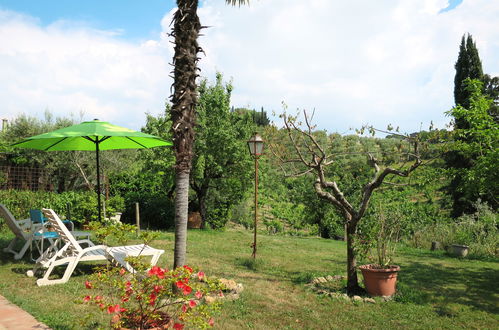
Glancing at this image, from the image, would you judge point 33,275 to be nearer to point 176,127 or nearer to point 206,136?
point 176,127

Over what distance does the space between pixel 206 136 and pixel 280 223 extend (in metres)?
8.57

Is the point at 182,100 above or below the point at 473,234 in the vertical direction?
above

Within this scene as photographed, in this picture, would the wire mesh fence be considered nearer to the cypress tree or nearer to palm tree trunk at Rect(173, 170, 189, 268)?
palm tree trunk at Rect(173, 170, 189, 268)

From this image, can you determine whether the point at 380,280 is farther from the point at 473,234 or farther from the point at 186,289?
the point at 473,234

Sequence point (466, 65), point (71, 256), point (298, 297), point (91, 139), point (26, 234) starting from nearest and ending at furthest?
point (298, 297) < point (71, 256) < point (26, 234) < point (91, 139) < point (466, 65)

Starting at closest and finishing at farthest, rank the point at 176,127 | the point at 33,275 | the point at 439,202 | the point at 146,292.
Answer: the point at 146,292
the point at 176,127
the point at 33,275
the point at 439,202

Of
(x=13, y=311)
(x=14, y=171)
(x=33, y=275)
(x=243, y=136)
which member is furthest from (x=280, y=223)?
(x=13, y=311)

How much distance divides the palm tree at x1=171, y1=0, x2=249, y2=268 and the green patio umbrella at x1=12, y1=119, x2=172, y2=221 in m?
1.88

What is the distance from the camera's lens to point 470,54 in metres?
20.6

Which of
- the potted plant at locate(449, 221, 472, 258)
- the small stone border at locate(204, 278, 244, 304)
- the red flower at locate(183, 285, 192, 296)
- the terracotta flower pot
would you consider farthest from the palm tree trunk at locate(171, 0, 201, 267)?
the potted plant at locate(449, 221, 472, 258)

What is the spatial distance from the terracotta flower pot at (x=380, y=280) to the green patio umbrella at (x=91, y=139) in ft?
15.0

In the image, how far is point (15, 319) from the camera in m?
4.11

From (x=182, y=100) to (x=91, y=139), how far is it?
14.2ft

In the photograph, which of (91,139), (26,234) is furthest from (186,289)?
(91,139)
